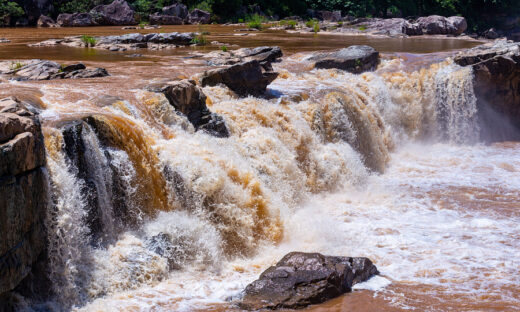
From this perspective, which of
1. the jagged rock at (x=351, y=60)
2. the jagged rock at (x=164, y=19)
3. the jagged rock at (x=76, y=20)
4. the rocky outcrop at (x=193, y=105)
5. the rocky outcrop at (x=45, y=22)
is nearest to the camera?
the rocky outcrop at (x=193, y=105)

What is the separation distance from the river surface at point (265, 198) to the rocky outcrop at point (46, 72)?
59cm

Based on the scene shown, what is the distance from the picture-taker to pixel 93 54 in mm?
16766

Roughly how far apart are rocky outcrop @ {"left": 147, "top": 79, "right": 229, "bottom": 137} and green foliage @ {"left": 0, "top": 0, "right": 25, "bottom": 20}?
19.7 m

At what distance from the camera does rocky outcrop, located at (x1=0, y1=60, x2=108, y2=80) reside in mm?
11234

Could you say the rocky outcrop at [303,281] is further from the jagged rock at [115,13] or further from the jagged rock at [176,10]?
the jagged rock at [176,10]

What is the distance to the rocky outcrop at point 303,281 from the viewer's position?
6286 mm

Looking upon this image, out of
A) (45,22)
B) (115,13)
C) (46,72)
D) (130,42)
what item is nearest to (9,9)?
(45,22)

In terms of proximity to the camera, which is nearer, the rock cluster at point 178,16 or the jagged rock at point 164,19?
the jagged rock at point 164,19

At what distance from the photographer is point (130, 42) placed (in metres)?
19.5

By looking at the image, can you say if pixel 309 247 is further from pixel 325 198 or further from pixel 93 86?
pixel 93 86

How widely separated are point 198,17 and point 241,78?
807 inches

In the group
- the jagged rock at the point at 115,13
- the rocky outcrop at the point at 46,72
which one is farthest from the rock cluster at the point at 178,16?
the rocky outcrop at the point at 46,72

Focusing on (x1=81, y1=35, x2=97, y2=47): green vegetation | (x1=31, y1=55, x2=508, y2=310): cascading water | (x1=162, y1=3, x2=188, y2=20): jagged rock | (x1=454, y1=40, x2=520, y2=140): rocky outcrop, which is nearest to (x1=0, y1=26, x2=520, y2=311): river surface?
(x1=31, y1=55, x2=508, y2=310): cascading water

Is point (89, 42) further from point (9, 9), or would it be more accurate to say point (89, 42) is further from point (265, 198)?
point (265, 198)
